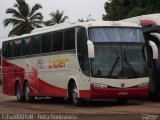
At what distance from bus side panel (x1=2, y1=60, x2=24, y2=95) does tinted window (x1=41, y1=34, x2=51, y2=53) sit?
3.27m

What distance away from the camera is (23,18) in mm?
76375

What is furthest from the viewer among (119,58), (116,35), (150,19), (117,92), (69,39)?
(150,19)

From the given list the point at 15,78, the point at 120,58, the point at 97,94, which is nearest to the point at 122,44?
the point at 120,58

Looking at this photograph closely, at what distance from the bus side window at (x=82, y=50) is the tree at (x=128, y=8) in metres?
22.3

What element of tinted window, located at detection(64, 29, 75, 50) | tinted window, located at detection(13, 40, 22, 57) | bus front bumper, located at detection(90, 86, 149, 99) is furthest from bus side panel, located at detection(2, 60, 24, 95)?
bus front bumper, located at detection(90, 86, 149, 99)

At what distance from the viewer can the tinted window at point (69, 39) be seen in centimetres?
2341

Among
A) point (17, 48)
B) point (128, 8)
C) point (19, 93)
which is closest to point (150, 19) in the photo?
point (17, 48)

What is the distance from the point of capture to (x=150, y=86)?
80.6 ft

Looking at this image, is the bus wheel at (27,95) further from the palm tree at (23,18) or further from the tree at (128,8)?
the palm tree at (23,18)

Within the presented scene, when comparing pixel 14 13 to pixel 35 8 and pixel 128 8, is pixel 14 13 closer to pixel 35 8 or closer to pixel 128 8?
pixel 35 8

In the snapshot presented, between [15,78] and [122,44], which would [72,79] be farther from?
[15,78]

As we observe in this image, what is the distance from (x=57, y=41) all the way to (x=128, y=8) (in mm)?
25226

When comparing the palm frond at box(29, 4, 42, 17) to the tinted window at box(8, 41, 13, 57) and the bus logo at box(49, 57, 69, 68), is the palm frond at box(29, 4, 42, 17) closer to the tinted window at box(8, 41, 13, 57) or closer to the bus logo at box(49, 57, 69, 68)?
the tinted window at box(8, 41, 13, 57)

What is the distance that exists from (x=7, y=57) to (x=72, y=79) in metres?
8.37
